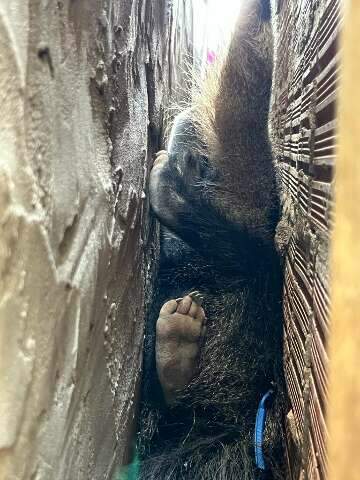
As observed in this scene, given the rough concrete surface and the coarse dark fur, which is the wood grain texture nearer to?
the coarse dark fur

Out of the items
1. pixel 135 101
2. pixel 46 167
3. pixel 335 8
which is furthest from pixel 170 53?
pixel 46 167

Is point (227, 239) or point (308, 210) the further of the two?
point (227, 239)

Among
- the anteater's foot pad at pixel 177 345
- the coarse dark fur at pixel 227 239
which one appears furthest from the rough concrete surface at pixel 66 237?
the coarse dark fur at pixel 227 239

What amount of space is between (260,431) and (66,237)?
675 mm

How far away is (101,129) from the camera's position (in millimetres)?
729

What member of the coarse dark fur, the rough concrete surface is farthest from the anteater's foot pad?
the rough concrete surface

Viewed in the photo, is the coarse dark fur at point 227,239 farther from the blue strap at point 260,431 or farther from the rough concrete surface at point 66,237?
the rough concrete surface at point 66,237

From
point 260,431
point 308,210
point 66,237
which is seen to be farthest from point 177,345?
point 66,237

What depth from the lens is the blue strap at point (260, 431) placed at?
1.01m

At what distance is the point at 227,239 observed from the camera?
1.31 meters

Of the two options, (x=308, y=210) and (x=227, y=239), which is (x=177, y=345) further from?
(x=308, y=210)

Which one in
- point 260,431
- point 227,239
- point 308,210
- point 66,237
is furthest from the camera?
point 227,239

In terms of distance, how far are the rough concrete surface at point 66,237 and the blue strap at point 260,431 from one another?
0.27 m

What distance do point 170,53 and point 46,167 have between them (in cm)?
122
